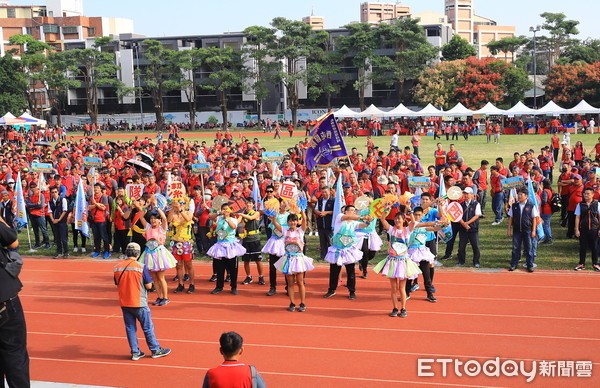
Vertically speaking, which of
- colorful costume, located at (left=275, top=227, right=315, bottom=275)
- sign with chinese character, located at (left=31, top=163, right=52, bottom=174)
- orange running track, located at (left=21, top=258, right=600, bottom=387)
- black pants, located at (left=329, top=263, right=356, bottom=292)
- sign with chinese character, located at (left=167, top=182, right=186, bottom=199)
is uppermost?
sign with chinese character, located at (left=31, top=163, right=52, bottom=174)

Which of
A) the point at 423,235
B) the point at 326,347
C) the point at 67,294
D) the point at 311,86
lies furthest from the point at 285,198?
the point at 311,86

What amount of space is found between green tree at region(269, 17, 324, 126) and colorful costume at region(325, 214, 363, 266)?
190 feet

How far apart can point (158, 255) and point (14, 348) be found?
4376mm

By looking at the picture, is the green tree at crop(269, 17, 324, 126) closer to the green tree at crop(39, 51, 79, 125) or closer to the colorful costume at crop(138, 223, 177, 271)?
the green tree at crop(39, 51, 79, 125)

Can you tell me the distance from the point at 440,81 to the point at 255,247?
173ft

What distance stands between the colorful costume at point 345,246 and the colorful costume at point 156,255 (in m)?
2.67

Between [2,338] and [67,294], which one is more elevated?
[2,338]

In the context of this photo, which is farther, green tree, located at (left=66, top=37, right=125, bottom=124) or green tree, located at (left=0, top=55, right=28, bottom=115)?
green tree, located at (left=66, top=37, right=125, bottom=124)

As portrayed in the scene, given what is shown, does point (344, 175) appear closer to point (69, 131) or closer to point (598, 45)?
point (69, 131)

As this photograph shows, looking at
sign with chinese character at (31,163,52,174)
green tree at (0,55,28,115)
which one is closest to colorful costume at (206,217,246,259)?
sign with chinese character at (31,163,52,174)

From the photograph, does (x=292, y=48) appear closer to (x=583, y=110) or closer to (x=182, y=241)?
(x=583, y=110)

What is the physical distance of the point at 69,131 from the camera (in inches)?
2933

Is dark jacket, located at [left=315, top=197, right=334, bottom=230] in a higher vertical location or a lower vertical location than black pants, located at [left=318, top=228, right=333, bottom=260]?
higher

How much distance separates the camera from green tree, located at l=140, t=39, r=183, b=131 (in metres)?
69.3
